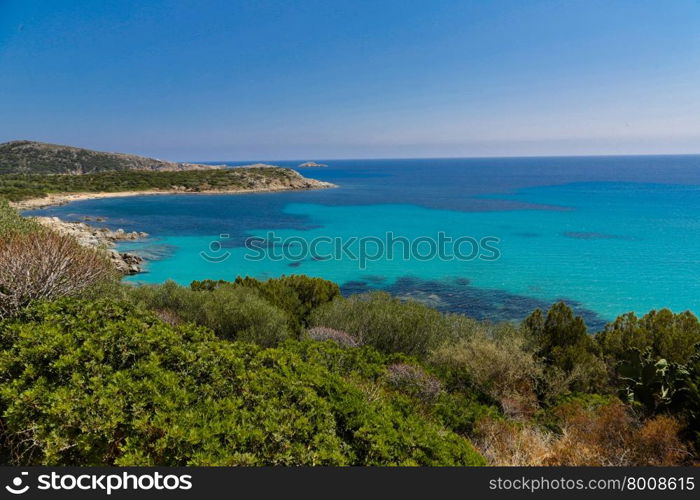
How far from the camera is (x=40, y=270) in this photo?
415 inches

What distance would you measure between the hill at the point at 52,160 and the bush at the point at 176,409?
149m

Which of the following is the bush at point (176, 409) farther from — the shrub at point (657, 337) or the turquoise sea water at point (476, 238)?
the turquoise sea water at point (476, 238)

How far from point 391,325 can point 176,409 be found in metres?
10.7

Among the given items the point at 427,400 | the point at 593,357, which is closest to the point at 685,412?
the point at 427,400

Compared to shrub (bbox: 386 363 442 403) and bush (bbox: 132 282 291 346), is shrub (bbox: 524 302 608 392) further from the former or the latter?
bush (bbox: 132 282 291 346)

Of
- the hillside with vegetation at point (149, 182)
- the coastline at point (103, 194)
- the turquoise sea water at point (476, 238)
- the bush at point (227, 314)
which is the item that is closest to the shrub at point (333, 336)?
the bush at point (227, 314)

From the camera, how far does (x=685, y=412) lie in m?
7.71

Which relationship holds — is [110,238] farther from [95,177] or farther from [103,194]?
[95,177]

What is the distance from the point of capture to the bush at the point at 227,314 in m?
14.5

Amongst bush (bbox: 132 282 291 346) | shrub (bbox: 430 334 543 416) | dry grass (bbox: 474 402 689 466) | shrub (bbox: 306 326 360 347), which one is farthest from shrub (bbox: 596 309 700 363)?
bush (bbox: 132 282 291 346)

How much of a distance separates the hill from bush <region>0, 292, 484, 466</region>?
149374 mm

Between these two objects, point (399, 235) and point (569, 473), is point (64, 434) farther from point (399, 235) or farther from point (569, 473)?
point (399, 235)

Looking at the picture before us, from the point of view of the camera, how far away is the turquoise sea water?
30516mm

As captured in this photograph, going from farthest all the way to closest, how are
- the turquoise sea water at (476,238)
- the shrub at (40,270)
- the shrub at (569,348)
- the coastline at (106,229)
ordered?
1. the coastline at (106,229)
2. the turquoise sea water at (476,238)
3. the shrub at (569,348)
4. the shrub at (40,270)
